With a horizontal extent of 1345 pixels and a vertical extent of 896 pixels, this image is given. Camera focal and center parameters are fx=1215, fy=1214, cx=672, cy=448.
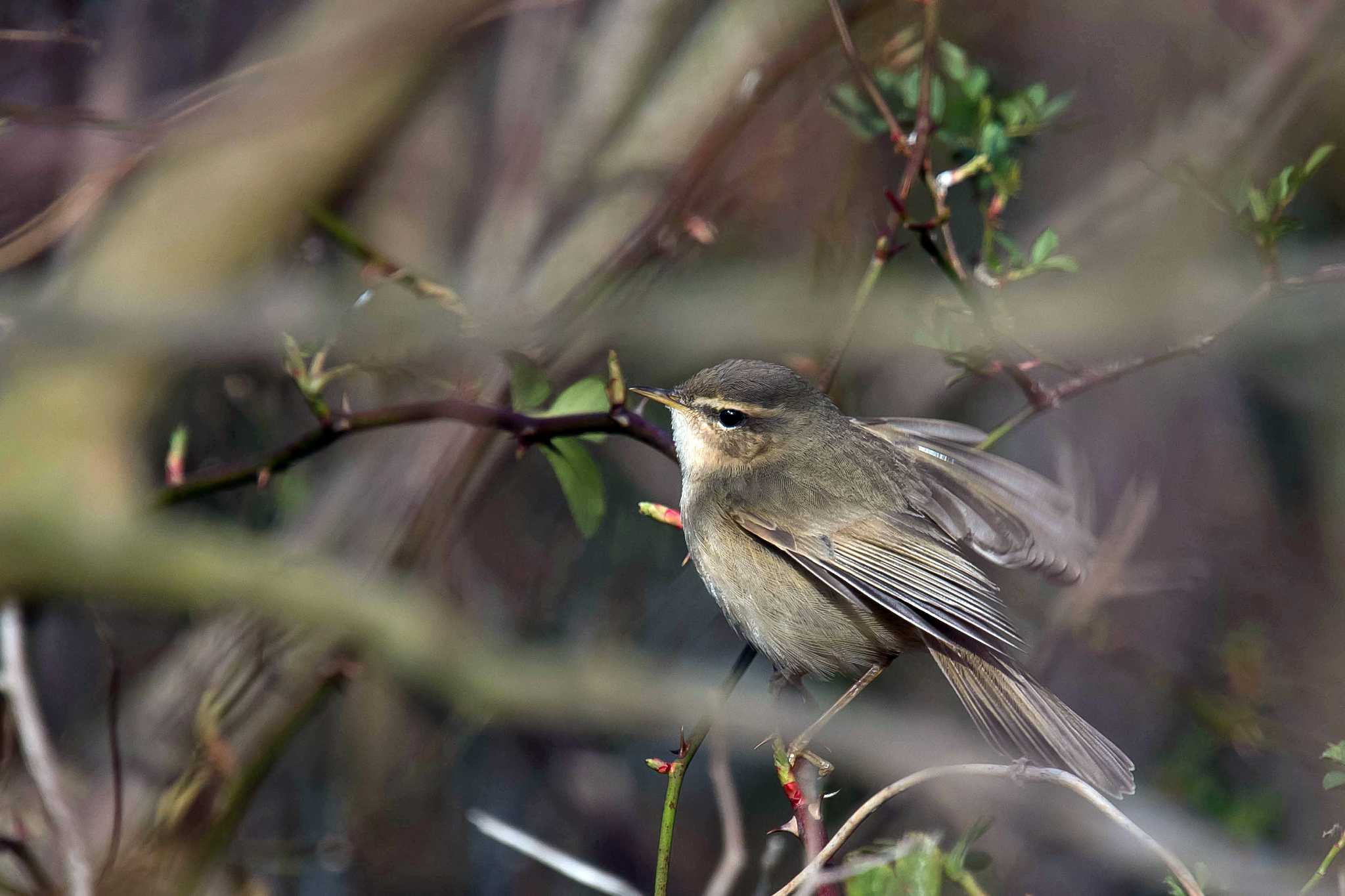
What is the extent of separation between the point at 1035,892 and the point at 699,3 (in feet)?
12.2

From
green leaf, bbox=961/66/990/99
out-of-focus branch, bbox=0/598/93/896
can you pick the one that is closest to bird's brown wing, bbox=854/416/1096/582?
green leaf, bbox=961/66/990/99

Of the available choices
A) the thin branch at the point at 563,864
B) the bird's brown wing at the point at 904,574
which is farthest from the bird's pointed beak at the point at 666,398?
the thin branch at the point at 563,864

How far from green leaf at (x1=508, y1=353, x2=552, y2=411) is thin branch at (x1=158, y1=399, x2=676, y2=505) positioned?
30 millimetres

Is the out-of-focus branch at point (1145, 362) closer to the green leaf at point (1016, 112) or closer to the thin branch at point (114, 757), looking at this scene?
the green leaf at point (1016, 112)

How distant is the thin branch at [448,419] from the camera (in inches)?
90.3

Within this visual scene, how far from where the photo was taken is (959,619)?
2578 mm

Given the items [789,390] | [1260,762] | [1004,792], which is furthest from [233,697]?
[1260,762]

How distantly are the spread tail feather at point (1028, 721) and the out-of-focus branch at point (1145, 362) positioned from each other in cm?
56

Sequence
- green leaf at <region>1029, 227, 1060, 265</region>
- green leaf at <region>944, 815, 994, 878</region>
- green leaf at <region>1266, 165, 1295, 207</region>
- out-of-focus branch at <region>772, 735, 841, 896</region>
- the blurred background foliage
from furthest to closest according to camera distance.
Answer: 1. the blurred background foliage
2. green leaf at <region>1029, 227, 1060, 265</region>
3. green leaf at <region>1266, 165, 1295, 207</region>
4. out-of-focus branch at <region>772, 735, 841, 896</region>
5. green leaf at <region>944, 815, 994, 878</region>

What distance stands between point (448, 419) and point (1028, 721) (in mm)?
1460

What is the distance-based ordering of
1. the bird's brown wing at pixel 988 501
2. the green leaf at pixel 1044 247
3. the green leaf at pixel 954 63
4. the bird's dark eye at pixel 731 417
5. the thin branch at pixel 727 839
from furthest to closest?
the bird's dark eye at pixel 731 417 → the bird's brown wing at pixel 988 501 → the green leaf at pixel 954 63 → the green leaf at pixel 1044 247 → the thin branch at pixel 727 839

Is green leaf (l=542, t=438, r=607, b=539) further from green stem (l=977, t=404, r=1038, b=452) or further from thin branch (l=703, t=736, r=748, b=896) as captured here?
green stem (l=977, t=404, r=1038, b=452)

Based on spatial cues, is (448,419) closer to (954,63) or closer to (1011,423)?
(1011,423)

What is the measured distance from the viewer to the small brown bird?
270 centimetres
